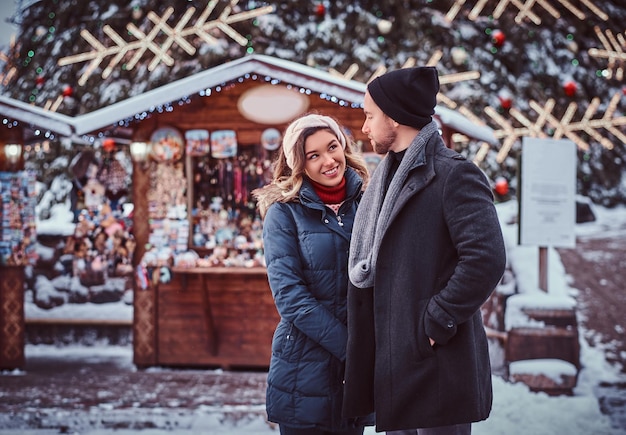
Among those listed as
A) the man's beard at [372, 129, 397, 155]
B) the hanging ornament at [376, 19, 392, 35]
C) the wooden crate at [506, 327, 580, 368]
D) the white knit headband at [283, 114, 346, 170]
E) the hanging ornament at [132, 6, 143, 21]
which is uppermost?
the hanging ornament at [132, 6, 143, 21]

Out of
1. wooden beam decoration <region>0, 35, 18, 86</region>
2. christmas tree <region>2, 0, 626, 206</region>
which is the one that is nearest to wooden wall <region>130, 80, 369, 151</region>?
christmas tree <region>2, 0, 626, 206</region>

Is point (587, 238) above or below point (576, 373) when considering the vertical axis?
above

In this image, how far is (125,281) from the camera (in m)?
10.3

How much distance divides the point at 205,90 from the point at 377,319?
4.71 metres

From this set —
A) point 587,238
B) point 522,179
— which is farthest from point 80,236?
point 587,238

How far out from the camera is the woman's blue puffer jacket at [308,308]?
9.10 feet

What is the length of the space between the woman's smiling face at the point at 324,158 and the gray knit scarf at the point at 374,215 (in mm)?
280

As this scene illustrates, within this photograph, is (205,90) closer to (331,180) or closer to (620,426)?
(331,180)

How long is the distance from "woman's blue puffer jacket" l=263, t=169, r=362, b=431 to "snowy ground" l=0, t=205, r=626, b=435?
257 cm

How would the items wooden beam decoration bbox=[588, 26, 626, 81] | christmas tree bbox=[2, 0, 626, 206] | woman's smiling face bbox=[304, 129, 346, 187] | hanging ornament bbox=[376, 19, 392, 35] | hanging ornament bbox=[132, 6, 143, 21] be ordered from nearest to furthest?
woman's smiling face bbox=[304, 129, 346, 187] < hanging ornament bbox=[376, 19, 392, 35] < christmas tree bbox=[2, 0, 626, 206] < wooden beam decoration bbox=[588, 26, 626, 81] < hanging ornament bbox=[132, 6, 143, 21]

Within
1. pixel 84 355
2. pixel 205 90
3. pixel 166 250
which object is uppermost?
pixel 205 90

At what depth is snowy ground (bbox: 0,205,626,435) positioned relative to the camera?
5.41 m

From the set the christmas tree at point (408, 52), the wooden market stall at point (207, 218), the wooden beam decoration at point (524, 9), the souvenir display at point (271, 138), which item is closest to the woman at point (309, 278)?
the wooden market stall at point (207, 218)

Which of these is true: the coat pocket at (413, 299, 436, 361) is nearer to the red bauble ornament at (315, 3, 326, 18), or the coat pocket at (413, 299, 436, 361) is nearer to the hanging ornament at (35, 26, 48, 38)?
the red bauble ornament at (315, 3, 326, 18)
